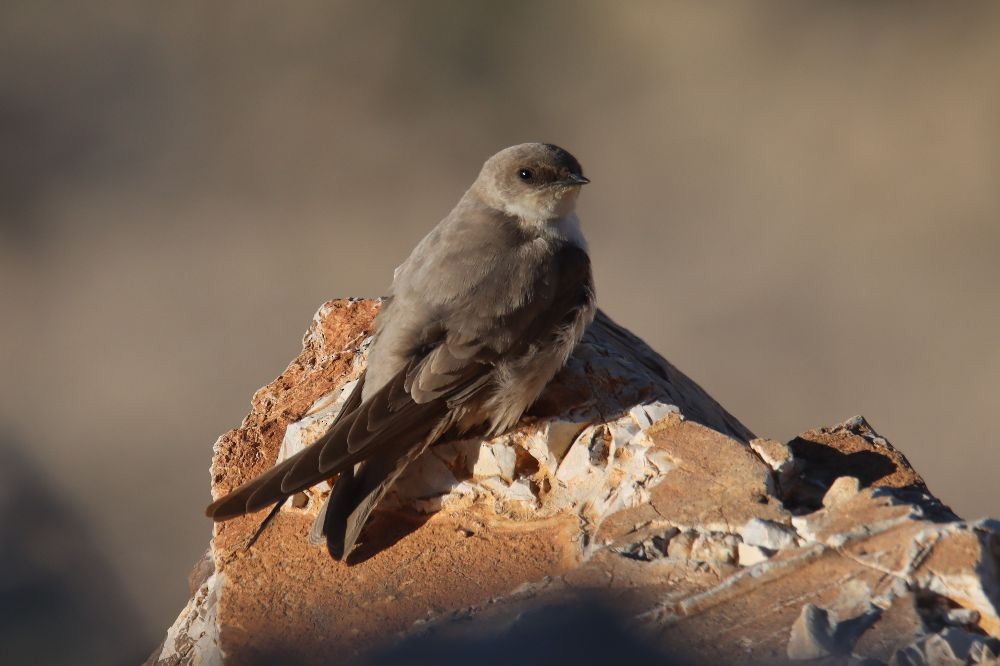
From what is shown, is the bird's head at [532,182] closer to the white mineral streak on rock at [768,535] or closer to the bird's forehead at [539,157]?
the bird's forehead at [539,157]

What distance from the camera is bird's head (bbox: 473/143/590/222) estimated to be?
5.46 metres

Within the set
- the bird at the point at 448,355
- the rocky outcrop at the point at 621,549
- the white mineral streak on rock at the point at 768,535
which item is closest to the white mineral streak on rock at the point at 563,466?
the rocky outcrop at the point at 621,549

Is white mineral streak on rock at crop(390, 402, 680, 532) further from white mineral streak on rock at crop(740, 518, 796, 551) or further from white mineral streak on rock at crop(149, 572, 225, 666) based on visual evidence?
white mineral streak on rock at crop(149, 572, 225, 666)

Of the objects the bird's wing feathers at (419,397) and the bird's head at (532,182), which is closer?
the bird's wing feathers at (419,397)

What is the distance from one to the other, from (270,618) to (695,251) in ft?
26.3

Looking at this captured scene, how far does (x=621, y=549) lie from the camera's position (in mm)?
3682

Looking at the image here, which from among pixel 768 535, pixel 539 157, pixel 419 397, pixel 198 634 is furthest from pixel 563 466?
pixel 539 157

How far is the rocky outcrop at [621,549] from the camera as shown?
320 centimetres

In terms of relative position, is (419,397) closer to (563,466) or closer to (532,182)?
(563,466)

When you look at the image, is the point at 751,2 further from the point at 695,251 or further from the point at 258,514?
the point at 258,514

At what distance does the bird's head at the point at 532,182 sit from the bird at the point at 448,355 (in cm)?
3

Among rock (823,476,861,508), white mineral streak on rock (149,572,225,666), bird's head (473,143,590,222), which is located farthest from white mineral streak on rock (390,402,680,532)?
bird's head (473,143,590,222)

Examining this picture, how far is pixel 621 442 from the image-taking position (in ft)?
13.8

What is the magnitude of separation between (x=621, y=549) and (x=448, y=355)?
127 centimetres
